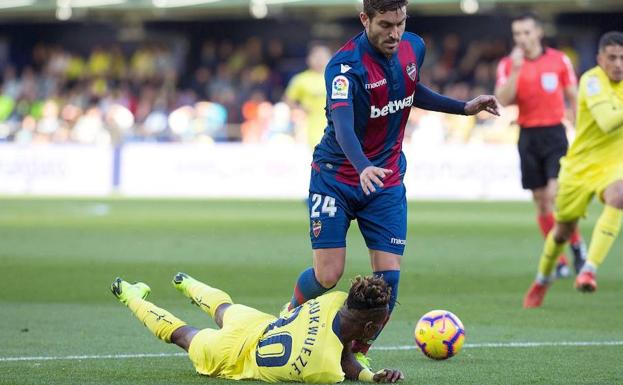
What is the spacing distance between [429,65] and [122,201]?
1022cm

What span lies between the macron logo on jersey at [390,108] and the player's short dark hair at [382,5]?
0.52 metres

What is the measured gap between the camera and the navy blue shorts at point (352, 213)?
23.1ft

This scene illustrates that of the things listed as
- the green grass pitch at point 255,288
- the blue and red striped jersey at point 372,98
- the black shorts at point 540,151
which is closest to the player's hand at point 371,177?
the blue and red striped jersey at point 372,98

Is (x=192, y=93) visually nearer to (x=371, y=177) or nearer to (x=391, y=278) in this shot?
(x=391, y=278)

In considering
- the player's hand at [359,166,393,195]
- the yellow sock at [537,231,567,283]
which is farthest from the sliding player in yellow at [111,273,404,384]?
the yellow sock at [537,231,567,283]

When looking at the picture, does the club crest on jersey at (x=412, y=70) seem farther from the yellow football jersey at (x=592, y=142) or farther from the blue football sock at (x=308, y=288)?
the yellow football jersey at (x=592, y=142)

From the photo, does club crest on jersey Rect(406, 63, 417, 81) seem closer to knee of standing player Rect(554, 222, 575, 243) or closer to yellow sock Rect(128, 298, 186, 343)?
yellow sock Rect(128, 298, 186, 343)

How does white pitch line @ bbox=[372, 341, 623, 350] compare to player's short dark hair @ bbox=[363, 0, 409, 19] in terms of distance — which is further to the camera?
white pitch line @ bbox=[372, 341, 623, 350]

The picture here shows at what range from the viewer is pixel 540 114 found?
12.8 meters

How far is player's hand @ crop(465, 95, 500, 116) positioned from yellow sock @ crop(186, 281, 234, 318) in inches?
69.5

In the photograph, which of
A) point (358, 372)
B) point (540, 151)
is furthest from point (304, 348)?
point (540, 151)

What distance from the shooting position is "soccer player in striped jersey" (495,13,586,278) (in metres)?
12.6

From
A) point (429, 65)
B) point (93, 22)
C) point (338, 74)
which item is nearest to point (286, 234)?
point (338, 74)

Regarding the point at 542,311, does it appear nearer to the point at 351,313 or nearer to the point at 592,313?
the point at 592,313
